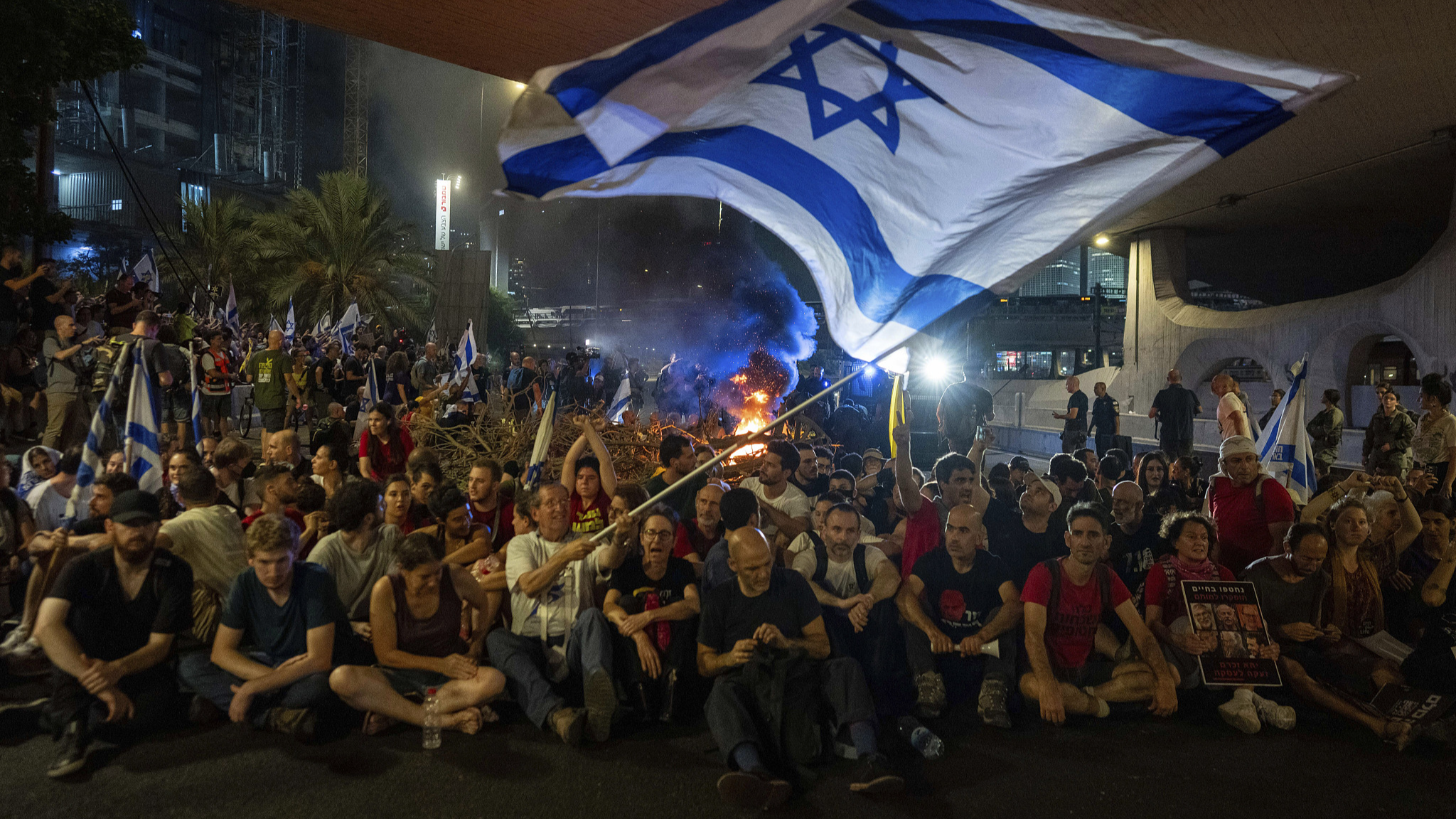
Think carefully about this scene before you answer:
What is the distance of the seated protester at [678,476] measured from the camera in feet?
21.8

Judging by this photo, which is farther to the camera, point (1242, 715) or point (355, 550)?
point (355, 550)

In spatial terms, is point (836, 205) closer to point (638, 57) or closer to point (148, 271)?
point (638, 57)

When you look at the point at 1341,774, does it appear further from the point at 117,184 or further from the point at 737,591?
the point at 117,184

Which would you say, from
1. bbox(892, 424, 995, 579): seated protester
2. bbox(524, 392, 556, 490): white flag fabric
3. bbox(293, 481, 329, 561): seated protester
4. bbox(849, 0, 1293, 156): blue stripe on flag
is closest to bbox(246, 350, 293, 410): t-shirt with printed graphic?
bbox(524, 392, 556, 490): white flag fabric

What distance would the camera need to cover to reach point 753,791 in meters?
4.05

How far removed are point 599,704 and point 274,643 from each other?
1689 millimetres

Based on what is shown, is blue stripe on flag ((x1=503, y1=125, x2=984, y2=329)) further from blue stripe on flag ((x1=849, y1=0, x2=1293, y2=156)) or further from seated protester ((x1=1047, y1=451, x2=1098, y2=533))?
seated protester ((x1=1047, y1=451, x2=1098, y2=533))

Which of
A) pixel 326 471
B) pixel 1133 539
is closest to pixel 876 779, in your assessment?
pixel 1133 539

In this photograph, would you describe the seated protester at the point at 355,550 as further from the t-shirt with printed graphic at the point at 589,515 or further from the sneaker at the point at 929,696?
the sneaker at the point at 929,696

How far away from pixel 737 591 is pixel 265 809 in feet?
7.63

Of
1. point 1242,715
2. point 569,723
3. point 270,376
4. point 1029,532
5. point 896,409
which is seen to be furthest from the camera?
point 270,376

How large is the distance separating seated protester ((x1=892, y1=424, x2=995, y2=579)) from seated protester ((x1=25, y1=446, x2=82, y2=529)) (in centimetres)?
540

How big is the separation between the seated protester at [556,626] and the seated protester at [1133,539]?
332 centimetres

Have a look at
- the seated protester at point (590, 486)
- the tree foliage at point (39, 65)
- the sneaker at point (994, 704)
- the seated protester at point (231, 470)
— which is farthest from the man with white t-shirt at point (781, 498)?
the tree foliage at point (39, 65)
